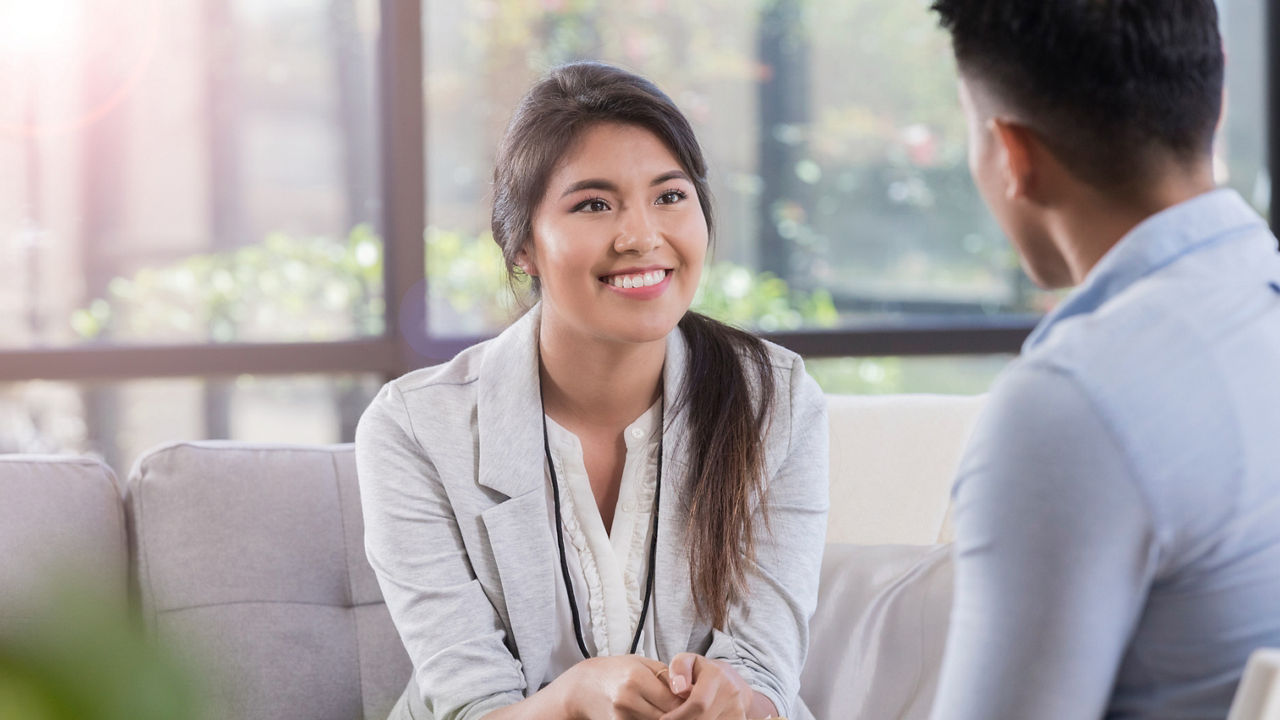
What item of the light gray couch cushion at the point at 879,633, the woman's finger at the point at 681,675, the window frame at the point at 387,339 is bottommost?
the light gray couch cushion at the point at 879,633

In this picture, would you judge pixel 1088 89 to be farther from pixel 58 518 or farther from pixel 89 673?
pixel 58 518

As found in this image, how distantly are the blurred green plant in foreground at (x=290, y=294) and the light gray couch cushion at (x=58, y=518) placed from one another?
113 centimetres

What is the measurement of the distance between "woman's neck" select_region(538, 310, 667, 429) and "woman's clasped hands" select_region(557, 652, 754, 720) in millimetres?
397

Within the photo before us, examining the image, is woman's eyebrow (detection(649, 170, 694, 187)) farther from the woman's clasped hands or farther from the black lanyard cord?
the woman's clasped hands

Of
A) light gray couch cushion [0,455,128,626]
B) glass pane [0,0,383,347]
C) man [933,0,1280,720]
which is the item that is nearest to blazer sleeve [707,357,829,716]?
man [933,0,1280,720]

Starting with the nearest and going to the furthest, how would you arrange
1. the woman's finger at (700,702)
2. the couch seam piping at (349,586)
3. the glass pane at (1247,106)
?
1. the woman's finger at (700,702)
2. the couch seam piping at (349,586)
3. the glass pane at (1247,106)

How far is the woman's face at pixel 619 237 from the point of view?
1610 millimetres

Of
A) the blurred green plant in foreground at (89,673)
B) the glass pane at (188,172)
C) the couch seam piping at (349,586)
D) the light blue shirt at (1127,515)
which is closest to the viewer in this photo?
the blurred green plant in foreground at (89,673)

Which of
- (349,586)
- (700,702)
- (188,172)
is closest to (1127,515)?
(700,702)

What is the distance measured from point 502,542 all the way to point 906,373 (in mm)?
2063


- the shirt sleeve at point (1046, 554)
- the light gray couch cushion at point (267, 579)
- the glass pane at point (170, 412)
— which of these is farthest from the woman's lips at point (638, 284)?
the glass pane at point (170, 412)

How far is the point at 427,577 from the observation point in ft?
5.15

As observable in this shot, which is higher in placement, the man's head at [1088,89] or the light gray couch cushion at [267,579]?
the man's head at [1088,89]

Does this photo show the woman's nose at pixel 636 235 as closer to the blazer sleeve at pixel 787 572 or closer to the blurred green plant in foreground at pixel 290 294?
the blazer sleeve at pixel 787 572
